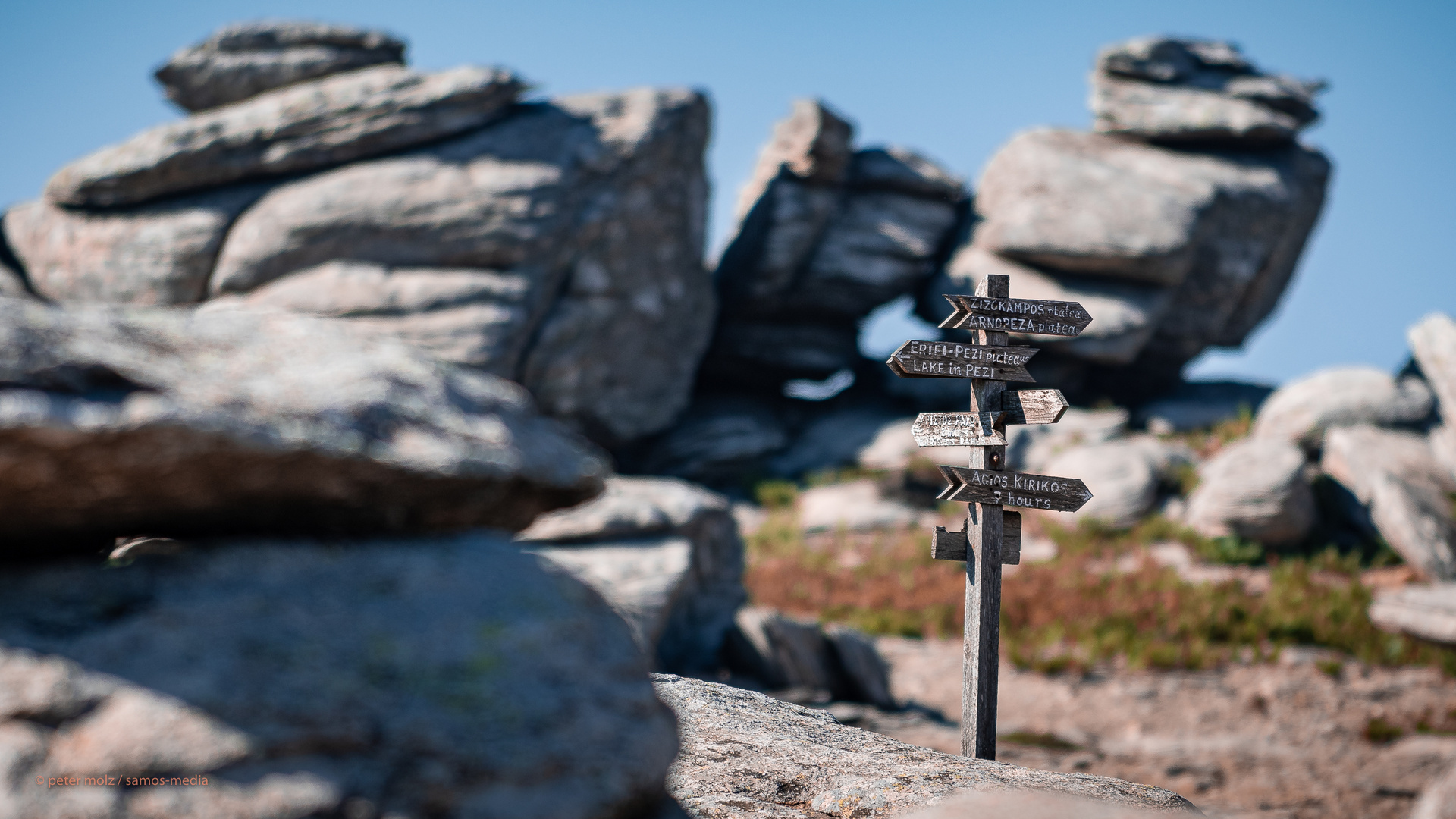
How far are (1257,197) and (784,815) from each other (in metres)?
24.8

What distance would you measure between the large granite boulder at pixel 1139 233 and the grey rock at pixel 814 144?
14.1 feet

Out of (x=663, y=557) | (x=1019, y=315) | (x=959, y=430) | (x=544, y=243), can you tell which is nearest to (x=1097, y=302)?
(x=544, y=243)

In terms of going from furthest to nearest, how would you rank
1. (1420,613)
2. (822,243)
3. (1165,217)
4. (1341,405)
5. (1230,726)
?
1. (822,243)
2. (1165,217)
3. (1341,405)
4. (1420,613)
5. (1230,726)

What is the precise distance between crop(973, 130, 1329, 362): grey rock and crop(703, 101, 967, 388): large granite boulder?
1.74m

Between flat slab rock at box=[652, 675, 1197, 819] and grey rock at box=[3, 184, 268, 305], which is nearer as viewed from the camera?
flat slab rock at box=[652, 675, 1197, 819]

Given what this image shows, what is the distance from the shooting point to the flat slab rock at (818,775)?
3.93 metres

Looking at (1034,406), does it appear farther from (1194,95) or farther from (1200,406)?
(1194,95)

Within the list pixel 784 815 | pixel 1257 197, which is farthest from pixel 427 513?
pixel 1257 197

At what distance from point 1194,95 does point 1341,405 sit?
917cm

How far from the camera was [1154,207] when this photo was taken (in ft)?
72.4

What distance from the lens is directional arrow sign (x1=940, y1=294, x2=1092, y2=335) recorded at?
636 cm

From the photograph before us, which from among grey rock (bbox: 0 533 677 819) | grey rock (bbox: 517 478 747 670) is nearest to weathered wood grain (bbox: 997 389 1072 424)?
grey rock (bbox: 0 533 677 819)

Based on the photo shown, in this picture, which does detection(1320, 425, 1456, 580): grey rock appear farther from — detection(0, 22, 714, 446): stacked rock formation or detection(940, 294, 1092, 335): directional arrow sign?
detection(0, 22, 714, 446): stacked rock formation

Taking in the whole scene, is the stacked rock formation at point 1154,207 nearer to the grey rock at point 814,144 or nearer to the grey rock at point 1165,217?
the grey rock at point 1165,217
